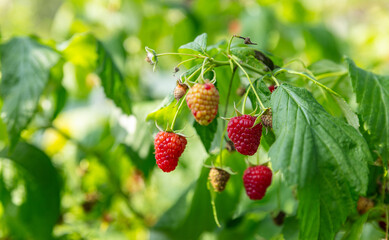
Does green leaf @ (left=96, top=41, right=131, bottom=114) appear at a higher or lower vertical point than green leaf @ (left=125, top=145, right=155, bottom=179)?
higher

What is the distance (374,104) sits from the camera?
795 mm

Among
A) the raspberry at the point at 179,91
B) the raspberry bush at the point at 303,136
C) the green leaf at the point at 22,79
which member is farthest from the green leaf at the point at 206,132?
the green leaf at the point at 22,79

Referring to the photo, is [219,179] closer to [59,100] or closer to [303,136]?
[303,136]

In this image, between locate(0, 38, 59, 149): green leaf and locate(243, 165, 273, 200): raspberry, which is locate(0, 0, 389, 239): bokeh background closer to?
locate(0, 38, 59, 149): green leaf

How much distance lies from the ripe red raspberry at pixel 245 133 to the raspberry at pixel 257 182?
0.43 ft

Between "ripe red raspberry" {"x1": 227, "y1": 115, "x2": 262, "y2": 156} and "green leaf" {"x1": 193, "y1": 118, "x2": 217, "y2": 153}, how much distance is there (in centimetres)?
10

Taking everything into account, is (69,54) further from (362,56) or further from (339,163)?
(362,56)

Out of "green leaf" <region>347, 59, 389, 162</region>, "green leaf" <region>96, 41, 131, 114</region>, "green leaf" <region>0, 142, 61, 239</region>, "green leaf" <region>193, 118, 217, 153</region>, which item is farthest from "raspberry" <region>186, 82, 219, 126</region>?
"green leaf" <region>0, 142, 61, 239</region>

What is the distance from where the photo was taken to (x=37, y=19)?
7629 mm

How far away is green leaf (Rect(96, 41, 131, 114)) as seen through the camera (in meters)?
1.03

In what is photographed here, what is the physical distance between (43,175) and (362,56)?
2048mm

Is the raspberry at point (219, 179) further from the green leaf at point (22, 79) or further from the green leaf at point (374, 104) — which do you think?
the green leaf at point (22, 79)

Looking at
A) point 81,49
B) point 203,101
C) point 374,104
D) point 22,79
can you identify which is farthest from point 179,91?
point 81,49

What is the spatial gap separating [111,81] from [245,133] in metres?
0.49
